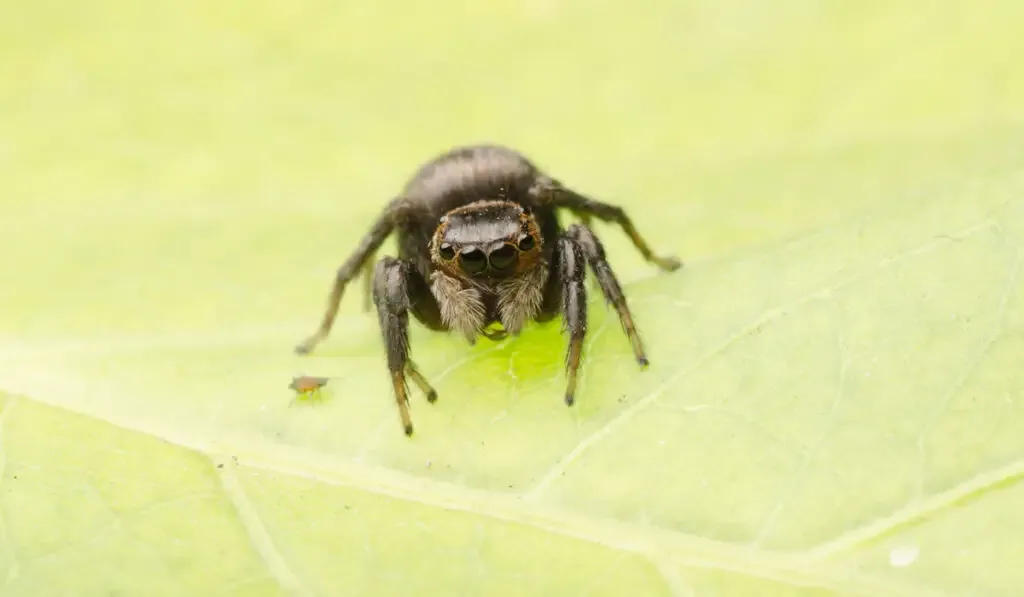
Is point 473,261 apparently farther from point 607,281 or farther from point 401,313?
point 607,281

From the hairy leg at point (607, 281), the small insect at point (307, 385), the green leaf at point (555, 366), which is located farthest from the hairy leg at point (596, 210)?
the small insect at point (307, 385)

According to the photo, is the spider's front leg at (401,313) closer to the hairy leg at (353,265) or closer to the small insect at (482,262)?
the small insect at (482,262)

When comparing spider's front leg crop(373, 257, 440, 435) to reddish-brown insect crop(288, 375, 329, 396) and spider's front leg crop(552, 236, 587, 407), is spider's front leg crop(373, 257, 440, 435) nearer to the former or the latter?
reddish-brown insect crop(288, 375, 329, 396)

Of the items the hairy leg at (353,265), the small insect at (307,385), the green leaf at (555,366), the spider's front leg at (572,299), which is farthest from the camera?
the hairy leg at (353,265)

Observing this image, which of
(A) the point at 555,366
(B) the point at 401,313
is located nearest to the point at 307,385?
(B) the point at 401,313

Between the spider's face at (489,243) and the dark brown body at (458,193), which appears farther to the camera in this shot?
the dark brown body at (458,193)

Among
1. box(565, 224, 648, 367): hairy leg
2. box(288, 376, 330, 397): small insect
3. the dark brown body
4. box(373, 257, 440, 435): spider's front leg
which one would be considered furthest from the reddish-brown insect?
box(565, 224, 648, 367): hairy leg

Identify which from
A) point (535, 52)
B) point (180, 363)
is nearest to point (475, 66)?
point (535, 52)
